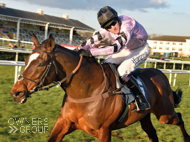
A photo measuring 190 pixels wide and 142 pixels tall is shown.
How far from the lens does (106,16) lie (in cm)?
271

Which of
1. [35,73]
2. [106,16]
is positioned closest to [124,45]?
[106,16]

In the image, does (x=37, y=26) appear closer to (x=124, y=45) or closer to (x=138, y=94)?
(x=138, y=94)

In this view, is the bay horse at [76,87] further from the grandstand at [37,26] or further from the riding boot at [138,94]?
the grandstand at [37,26]

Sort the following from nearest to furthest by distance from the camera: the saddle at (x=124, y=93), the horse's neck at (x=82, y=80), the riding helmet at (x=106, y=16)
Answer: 1. the horse's neck at (x=82, y=80)
2. the riding helmet at (x=106, y=16)
3. the saddle at (x=124, y=93)

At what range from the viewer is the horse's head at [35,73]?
2242 millimetres

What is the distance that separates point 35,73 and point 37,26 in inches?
1488

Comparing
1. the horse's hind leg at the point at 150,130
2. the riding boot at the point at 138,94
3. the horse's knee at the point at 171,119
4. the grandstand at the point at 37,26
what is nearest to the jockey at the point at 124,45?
the riding boot at the point at 138,94

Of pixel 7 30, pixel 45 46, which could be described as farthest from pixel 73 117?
pixel 7 30

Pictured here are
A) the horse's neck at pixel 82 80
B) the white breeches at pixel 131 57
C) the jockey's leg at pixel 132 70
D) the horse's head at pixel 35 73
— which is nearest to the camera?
the horse's head at pixel 35 73

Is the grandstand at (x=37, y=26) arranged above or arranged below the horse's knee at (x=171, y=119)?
above

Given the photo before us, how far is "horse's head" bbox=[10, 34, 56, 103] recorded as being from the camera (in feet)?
7.36

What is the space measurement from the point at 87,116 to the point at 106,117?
23 centimetres

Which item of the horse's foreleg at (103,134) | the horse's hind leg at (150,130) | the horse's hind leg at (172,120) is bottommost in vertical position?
the horse's hind leg at (150,130)

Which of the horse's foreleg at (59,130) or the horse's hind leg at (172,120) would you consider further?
the horse's hind leg at (172,120)
